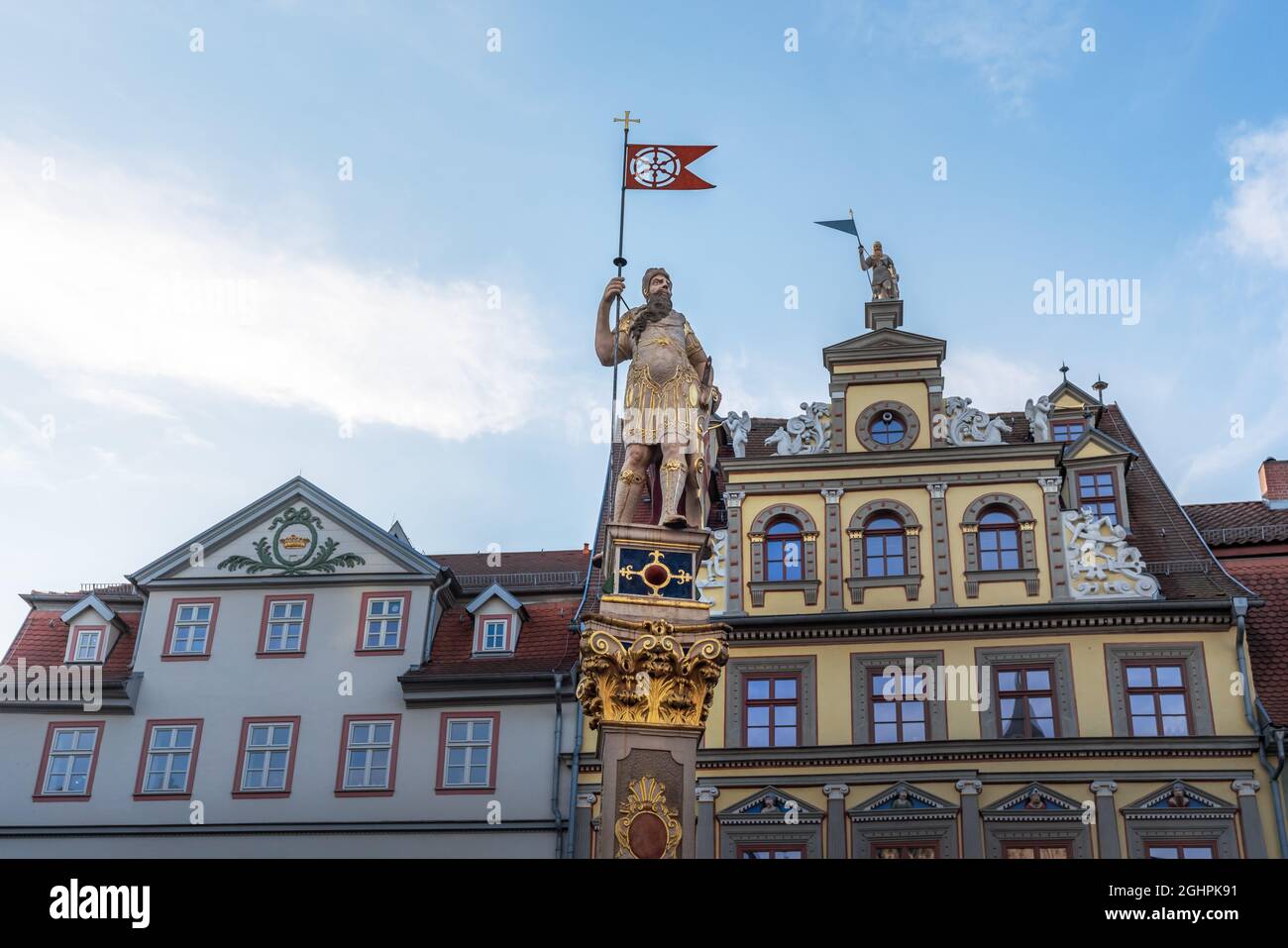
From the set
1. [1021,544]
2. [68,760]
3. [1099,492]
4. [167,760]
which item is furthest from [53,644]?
[1099,492]

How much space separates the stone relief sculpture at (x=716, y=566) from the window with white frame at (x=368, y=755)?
6.27m

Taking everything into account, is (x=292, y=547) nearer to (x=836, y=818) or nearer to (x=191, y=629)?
(x=191, y=629)

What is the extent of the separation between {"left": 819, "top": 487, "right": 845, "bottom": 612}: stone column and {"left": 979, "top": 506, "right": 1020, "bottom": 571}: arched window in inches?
99.6

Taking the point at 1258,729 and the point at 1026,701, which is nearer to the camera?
the point at 1258,729

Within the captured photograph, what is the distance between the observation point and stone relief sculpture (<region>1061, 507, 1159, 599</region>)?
80.3 ft

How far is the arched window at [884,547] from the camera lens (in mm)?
25516

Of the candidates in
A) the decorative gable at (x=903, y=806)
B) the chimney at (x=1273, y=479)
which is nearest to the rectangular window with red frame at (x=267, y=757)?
the decorative gable at (x=903, y=806)

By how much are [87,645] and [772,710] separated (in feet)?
44.6

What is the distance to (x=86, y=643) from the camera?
27812 mm

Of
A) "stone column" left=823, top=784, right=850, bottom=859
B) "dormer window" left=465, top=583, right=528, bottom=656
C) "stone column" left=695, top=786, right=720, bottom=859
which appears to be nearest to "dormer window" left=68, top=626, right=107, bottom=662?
"dormer window" left=465, top=583, right=528, bottom=656

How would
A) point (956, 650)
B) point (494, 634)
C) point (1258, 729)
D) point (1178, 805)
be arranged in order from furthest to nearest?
point (494, 634)
point (956, 650)
point (1258, 729)
point (1178, 805)

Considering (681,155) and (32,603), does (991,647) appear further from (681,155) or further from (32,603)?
(32,603)
